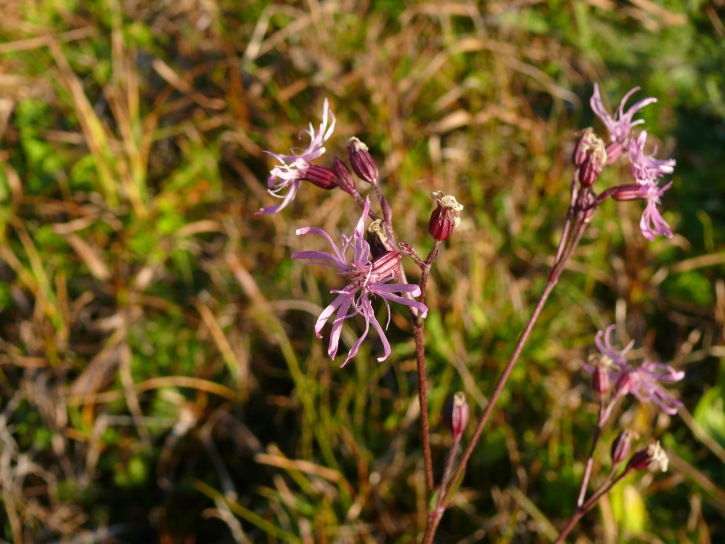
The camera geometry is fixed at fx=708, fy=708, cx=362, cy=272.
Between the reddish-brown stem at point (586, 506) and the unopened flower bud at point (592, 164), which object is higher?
the unopened flower bud at point (592, 164)

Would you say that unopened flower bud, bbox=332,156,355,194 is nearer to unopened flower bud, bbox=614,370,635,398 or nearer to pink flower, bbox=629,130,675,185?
pink flower, bbox=629,130,675,185

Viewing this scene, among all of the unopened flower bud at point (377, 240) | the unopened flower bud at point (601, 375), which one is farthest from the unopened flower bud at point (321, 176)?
the unopened flower bud at point (601, 375)

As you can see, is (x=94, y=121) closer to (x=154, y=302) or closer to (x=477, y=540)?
(x=154, y=302)

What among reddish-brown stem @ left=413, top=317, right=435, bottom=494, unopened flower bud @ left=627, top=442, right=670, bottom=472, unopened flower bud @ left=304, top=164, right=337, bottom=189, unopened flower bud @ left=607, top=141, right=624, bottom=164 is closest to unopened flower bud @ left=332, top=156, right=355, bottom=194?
unopened flower bud @ left=304, top=164, right=337, bottom=189

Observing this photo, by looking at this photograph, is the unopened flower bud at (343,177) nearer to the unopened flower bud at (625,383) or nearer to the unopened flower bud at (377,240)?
the unopened flower bud at (377,240)

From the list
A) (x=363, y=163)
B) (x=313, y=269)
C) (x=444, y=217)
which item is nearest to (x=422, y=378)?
(x=444, y=217)

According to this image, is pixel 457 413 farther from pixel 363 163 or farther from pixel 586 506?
pixel 363 163

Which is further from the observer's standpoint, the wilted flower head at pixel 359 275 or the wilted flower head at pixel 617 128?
the wilted flower head at pixel 617 128

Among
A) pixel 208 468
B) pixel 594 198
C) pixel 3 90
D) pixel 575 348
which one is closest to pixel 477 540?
pixel 575 348
